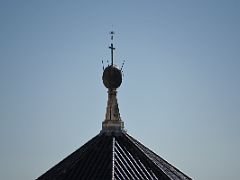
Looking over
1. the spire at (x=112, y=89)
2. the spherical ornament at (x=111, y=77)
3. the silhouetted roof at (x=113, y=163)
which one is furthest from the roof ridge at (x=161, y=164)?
the spherical ornament at (x=111, y=77)

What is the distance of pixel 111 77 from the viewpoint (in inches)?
1513

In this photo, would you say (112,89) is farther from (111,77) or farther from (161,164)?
(161,164)

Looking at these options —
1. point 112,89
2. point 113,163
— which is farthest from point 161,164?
point 112,89

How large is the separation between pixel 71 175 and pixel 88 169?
3.30ft

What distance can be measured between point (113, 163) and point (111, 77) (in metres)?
7.39

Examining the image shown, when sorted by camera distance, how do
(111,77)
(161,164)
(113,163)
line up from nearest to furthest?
1. (113,163)
2. (161,164)
3. (111,77)

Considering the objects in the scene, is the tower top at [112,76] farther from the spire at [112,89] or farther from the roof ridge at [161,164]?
the roof ridge at [161,164]

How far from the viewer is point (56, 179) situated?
33562 millimetres

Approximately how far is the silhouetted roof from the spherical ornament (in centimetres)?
350

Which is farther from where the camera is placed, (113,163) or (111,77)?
(111,77)

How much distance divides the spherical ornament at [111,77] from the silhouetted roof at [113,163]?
11.5 feet

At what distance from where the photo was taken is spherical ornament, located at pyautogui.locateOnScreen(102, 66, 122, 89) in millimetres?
38469

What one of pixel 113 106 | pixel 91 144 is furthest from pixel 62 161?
pixel 113 106

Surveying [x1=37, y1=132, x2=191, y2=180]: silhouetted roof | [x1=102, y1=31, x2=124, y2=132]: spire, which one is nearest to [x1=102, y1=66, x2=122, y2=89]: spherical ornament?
[x1=102, y1=31, x2=124, y2=132]: spire
